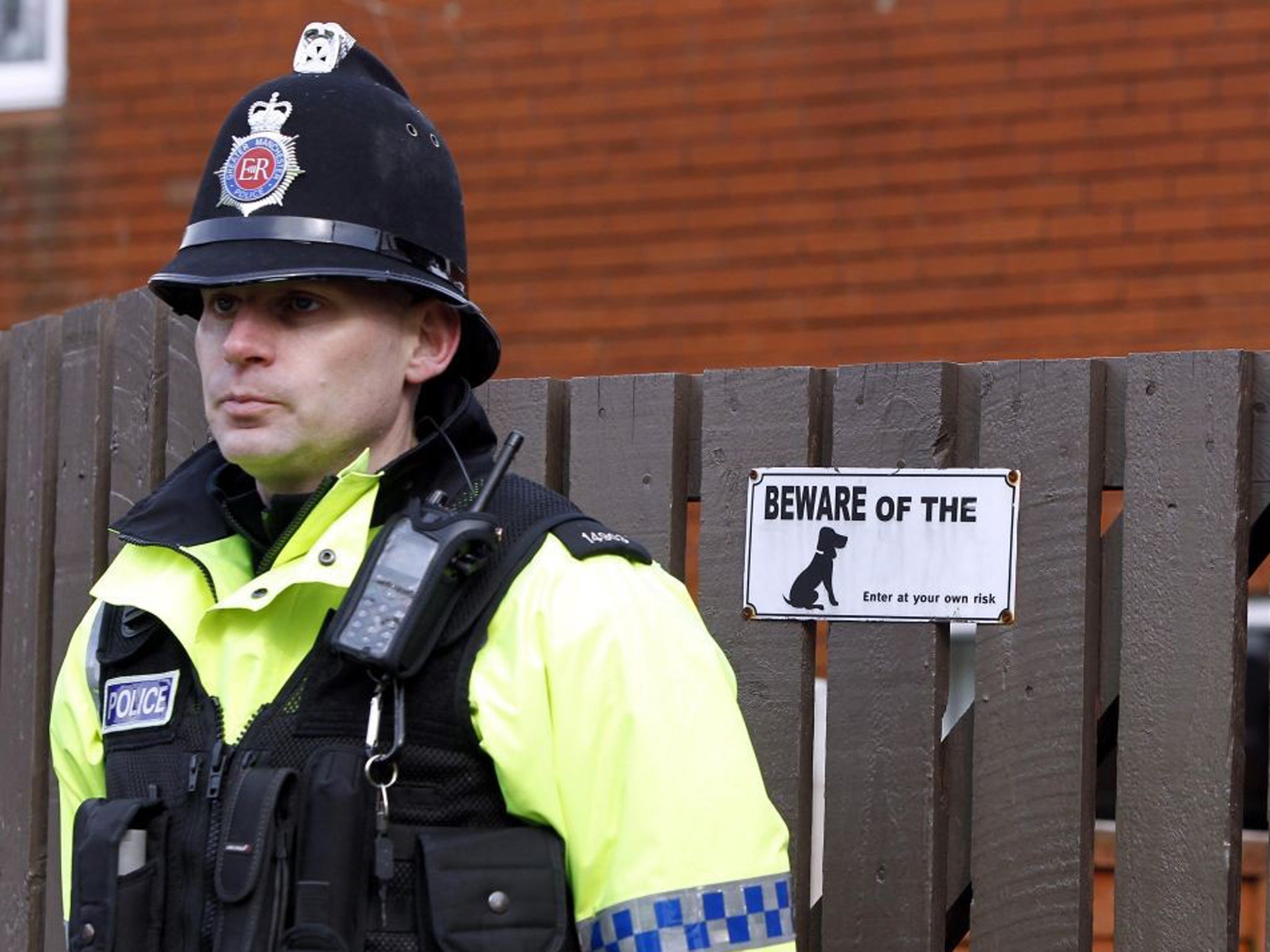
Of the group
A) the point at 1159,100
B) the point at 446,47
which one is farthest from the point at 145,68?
the point at 1159,100

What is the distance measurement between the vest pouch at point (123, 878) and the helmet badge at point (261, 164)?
768mm

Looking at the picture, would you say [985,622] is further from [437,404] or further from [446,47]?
[446,47]

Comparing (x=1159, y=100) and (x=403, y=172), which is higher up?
(x=1159, y=100)

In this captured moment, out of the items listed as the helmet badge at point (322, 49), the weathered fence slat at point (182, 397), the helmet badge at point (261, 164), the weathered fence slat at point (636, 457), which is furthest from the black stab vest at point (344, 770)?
the weathered fence slat at point (182, 397)

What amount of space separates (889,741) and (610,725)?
1.15m

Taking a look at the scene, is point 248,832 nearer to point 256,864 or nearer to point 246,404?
point 256,864

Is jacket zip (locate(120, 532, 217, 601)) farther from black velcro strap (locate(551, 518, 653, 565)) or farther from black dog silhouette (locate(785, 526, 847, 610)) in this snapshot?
black dog silhouette (locate(785, 526, 847, 610))

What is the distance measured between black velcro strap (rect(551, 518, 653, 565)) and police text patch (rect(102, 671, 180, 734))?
0.52m

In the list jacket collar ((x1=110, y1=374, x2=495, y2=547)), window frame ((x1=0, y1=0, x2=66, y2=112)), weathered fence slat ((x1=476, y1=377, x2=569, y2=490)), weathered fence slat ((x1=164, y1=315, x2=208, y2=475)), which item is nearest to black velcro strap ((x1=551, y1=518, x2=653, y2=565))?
jacket collar ((x1=110, y1=374, x2=495, y2=547))

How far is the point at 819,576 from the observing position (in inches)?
138

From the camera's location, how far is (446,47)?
757 cm

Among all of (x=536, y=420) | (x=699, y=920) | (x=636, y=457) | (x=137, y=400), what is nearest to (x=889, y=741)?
(x=636, y=457)

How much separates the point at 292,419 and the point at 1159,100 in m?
4.69

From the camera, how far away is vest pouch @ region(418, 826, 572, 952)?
2410mm
